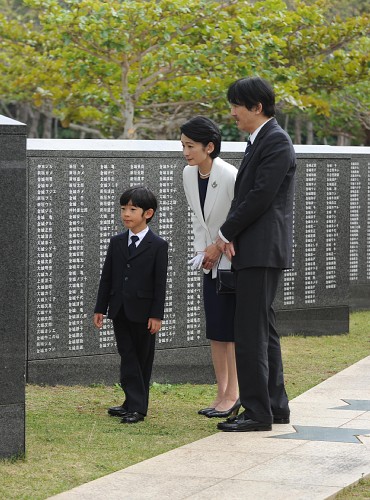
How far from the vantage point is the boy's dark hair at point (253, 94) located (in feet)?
22.9

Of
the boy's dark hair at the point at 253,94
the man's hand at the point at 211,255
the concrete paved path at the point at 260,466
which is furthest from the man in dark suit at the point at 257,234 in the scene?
the concrete paved path at the point at 260,466

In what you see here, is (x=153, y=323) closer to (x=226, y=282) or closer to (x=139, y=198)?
(x=226, y=282)

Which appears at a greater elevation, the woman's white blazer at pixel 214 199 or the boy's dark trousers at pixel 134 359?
the woman's white blazer at pixel 214 199

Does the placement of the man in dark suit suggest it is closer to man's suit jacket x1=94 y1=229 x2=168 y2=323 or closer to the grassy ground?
the grassy ground

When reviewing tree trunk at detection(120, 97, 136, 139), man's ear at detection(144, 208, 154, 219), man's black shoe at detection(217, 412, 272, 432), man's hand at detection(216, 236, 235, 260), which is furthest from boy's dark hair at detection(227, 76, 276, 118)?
tree trunk at detection(120, 97, 136, 139)

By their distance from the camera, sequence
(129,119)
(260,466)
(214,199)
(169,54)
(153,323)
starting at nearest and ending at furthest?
(260,466) → (153,323) → (214,199) → (169,54) → (129,119)

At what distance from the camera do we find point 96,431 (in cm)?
712

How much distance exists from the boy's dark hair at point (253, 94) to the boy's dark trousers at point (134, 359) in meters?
1.44

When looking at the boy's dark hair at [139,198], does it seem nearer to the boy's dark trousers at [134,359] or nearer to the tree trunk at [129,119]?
the boy's dark trousers at [134,359]

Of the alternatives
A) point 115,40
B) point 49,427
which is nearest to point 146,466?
point 49,427

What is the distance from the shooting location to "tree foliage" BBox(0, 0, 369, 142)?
1636cm

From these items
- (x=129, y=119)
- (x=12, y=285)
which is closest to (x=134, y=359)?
(x=12, y=285)

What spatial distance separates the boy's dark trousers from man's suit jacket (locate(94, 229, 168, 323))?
3.4 inches

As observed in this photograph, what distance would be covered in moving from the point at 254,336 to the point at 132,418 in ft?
3.19
